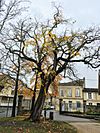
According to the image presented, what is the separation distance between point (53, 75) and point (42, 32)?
424 cm

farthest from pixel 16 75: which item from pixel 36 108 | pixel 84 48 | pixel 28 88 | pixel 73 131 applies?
pixel 73 131

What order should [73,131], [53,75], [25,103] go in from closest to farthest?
[73,131] < [53,75] < [25,103]

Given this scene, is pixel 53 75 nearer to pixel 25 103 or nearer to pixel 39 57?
pixel 39 57

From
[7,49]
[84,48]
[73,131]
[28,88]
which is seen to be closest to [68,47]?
[84,48]

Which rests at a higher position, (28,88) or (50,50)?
(50,50)

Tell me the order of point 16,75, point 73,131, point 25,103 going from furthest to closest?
1. point 25,103
2. point 16,75
3. point 73,131

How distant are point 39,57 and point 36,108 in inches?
184

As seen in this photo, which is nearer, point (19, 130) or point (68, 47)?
point (19, 130)

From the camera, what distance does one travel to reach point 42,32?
22.6 meters

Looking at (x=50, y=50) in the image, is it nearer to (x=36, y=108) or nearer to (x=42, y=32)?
(x=42, y=32)

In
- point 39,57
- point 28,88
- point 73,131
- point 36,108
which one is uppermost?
point 39,57

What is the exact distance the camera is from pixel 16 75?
27406mm

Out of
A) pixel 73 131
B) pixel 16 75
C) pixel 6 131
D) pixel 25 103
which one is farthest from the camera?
pixel 25 103

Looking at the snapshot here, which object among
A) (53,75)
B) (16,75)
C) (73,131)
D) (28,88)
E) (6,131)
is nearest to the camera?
(6,131)
